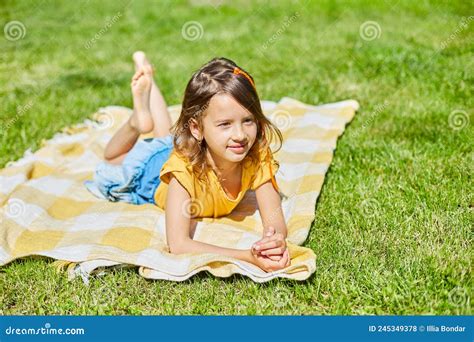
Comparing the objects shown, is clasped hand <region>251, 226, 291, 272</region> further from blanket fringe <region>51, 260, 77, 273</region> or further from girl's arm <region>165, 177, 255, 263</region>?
blanket fringe <region>51, 260, 77, 273</region>

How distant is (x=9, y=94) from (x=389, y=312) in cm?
380

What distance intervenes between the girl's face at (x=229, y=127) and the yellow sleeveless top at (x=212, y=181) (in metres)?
0.19

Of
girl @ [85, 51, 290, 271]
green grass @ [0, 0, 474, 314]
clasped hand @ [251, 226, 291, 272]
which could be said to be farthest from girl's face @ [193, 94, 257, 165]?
green grass @ [0, 0, 474, 314]

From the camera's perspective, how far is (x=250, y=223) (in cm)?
304

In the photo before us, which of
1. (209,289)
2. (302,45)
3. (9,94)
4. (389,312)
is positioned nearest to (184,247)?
(209,289)

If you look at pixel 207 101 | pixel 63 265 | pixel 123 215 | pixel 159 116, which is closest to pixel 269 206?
pixel 207 101

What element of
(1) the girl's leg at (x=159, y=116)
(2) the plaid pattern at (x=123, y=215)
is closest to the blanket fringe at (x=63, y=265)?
(2) the plaid pattern at (x=123, y=215)

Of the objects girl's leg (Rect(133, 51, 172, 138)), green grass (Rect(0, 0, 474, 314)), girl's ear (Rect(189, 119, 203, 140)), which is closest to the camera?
green grass (Rect(0, 0, 474, 314))

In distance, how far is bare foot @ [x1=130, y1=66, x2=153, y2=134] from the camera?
10.8ft

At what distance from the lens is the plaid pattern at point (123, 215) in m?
2.56

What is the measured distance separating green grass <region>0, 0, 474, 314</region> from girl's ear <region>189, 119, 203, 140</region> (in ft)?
1.97

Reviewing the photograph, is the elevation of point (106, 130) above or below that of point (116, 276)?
above

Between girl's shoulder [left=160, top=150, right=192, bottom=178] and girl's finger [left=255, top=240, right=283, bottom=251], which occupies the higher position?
girl's shoulder [left=160, top=150, right=192, bottom=178]
